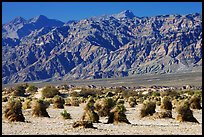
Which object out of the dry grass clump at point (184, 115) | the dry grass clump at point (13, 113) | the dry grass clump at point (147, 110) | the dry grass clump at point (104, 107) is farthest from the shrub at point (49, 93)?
the dry grass clump at point (13, 113)

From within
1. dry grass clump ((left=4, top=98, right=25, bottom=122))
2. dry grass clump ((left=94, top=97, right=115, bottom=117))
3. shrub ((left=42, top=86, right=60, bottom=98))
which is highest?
dry grass clump ((left=4, top=98, right=25, bottom=122))

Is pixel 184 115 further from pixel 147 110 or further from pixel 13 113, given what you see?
pixel 13 113

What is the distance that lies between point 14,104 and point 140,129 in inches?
264

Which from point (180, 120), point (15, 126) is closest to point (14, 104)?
point (15, 126)

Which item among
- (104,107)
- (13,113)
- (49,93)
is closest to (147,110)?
(104,107)

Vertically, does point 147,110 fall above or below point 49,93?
above

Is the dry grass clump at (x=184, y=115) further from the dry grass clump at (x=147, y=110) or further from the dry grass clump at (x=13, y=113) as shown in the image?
the dry grass clump at (x=13, y=113)

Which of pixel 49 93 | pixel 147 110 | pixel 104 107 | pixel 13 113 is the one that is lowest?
pixel 49 93

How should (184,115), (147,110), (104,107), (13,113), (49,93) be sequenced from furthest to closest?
(49,93), (104,107), (147,110), (184,115), (13,113)

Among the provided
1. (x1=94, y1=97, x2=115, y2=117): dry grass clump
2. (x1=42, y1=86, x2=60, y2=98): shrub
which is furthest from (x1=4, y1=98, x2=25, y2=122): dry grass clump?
(x1=42, y1=86, x2=60, y2=98): shrub

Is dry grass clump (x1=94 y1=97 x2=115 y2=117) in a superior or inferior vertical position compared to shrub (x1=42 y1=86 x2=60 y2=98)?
superior

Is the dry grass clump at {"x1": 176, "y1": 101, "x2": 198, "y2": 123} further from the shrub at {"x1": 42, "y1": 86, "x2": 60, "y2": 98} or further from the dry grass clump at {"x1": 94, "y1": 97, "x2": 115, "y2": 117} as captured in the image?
the shrub at {"x1": 42, "y1": 86, "x2": 60, "y2": 98}

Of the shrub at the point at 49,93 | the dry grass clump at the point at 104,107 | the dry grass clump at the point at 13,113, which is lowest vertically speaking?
the shrub at the point at 49,93

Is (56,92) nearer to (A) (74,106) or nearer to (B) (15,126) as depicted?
(A) (74,106)
